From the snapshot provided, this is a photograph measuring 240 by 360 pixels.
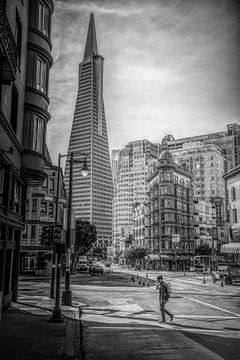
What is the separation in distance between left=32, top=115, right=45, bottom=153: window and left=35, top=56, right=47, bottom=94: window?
163cm

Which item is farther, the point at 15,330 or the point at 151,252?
the point at 151,252

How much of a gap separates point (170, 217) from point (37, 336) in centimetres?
8042

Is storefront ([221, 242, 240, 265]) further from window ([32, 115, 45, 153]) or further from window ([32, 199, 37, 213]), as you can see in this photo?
window ([32, 115, 45, 153])

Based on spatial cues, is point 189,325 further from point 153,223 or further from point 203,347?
point 153,223

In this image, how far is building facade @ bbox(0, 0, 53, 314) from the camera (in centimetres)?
1491

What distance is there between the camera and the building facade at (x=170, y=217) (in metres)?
88.7

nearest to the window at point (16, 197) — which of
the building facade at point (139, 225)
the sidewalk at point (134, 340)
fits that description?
the sidewalk at point (134, 340)

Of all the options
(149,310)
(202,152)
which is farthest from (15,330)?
(202,152)

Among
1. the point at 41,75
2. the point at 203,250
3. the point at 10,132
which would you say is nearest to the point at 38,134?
the point at 41,75

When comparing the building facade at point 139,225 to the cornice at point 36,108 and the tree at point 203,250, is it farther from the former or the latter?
the cornice at point 36,108

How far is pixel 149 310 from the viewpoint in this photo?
61.6 feet

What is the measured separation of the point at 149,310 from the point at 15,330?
8.29m

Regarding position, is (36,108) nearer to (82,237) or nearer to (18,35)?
(18,35)

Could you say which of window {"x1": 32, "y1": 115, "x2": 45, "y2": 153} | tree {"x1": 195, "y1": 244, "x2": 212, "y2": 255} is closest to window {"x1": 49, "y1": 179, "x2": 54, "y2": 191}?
window {"x1": 32, "y1": 115, "x2": 45, "y2": 153}
